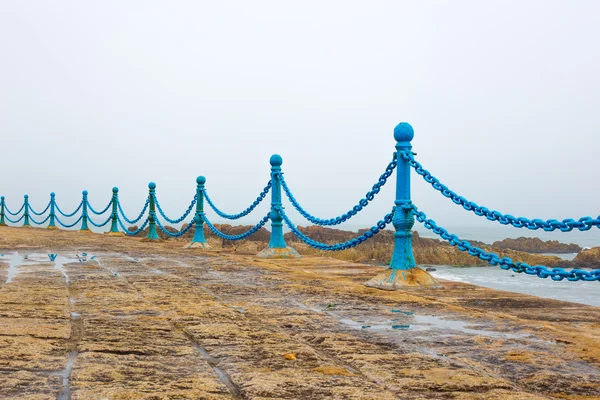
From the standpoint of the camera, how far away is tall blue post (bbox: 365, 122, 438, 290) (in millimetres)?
5668

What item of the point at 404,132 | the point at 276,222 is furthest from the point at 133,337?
the point at 276,222

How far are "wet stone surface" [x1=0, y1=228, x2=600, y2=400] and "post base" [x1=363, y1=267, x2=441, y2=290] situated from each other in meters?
0.18

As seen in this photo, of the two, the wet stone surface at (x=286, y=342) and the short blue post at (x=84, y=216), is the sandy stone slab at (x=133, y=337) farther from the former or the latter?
the short blue post at (x=84, y=216)

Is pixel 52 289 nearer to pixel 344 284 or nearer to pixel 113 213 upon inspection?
pixel 344 284

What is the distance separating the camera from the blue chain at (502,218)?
394 cm

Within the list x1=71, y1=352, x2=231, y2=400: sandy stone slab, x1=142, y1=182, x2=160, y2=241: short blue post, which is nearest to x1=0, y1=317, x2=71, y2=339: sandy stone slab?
x1=71, y1=352, x2=231, y2=400: sandy stone slab

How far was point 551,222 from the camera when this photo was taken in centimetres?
411

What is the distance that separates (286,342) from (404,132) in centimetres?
337

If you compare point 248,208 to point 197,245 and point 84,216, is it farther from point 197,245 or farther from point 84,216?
point 84,216

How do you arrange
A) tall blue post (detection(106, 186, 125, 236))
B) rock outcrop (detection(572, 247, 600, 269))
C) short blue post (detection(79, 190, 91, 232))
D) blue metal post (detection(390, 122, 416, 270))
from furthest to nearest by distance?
short blue post (detection(79, 190, 91, 232))
rock outcrop (detection(572, 247, 600, 269))
tall blue post (detection(106, 186, 125, 236))
blue metal post (detection(390, 122, 416, 270))

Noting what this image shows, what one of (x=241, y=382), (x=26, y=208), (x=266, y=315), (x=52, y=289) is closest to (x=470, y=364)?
(x=241, y=382)

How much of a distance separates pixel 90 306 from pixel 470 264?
17.6 meters

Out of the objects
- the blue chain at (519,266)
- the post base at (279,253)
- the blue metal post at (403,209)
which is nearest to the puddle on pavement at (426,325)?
the blue chain at (519,266)

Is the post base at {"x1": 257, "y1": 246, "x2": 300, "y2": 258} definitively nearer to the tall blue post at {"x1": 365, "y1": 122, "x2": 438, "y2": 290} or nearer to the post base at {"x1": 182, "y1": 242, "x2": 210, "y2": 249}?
the post base at {"x1": 182, "y1": 242, "x2": 210, "y2": 249}
